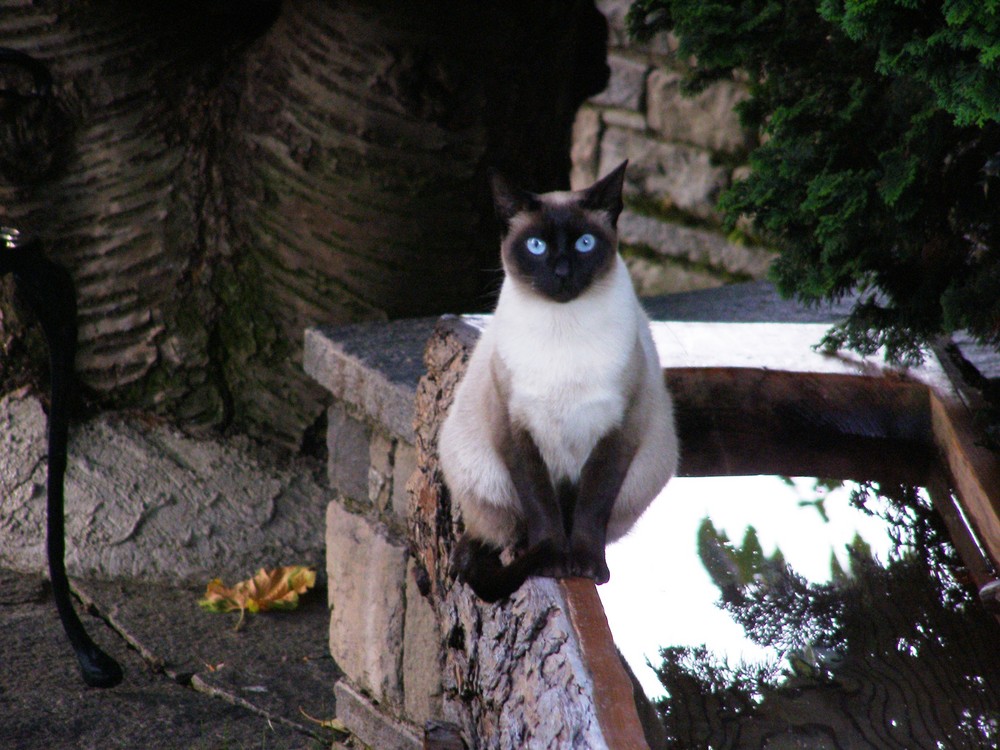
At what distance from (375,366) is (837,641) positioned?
4.56 feet

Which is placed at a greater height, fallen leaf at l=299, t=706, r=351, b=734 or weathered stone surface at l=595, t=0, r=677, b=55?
weathered stone surface at l=595, t=0, r=677, b=55

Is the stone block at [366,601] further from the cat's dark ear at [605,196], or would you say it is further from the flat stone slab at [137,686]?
the cat's dark ear at [605,196]

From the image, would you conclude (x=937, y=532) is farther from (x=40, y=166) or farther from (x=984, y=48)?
(x=40, y=166)

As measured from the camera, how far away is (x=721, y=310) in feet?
11.0

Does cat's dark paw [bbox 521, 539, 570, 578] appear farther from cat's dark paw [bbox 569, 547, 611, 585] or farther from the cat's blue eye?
the cat's blue eye

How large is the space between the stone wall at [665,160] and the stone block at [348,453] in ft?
10.3

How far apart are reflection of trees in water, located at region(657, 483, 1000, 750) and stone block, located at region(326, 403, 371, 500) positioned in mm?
1113

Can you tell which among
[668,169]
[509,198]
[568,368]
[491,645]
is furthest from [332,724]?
[668,169]

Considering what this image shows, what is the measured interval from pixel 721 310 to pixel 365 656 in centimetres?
145

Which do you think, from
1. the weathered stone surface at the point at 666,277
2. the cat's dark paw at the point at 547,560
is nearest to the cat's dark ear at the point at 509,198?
the cat's dark paw at the point at 547,560

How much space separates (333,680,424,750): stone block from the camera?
2754mm

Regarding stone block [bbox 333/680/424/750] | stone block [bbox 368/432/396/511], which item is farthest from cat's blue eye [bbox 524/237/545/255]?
stone block [bbox 333/680/424/750]

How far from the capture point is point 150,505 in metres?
3.49

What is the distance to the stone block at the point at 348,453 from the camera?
2.95 meters
